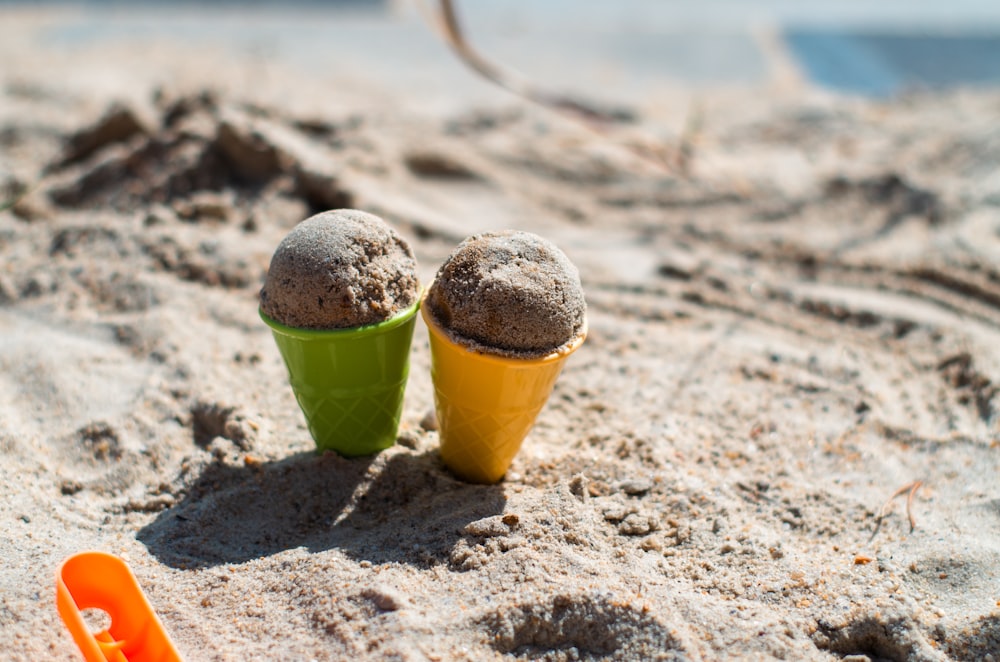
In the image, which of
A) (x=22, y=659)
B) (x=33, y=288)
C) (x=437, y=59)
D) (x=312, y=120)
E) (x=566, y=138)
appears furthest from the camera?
(x=437, y=59)

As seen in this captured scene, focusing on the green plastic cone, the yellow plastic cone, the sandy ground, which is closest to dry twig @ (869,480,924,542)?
the sandy ground

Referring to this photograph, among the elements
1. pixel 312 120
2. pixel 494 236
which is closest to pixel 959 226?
pixel 494 236

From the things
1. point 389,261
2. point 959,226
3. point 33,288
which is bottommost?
point 33,288

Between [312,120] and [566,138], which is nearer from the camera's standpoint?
[312,120]

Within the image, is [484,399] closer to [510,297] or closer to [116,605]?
[510,297]

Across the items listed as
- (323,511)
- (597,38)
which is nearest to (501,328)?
(323,511)

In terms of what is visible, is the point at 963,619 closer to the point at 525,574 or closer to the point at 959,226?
the point at 525,574
